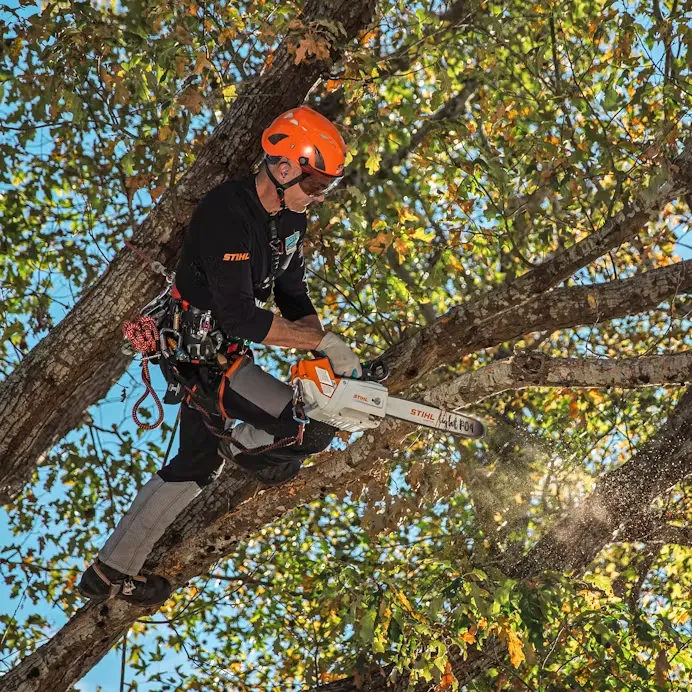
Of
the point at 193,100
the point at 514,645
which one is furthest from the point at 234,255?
the point at 514,645

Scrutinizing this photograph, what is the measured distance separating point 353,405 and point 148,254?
1973 millimetres

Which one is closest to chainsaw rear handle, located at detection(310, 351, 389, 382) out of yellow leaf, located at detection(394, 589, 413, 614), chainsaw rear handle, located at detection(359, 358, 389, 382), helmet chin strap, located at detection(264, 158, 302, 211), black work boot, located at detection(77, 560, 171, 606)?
chainsaw rear handle, located at detection(359, 358, 389, 382)

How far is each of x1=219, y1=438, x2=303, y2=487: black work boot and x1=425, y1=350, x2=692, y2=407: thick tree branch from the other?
3.37 feet

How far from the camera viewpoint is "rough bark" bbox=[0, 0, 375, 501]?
522 centimetres

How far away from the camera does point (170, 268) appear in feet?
17.3

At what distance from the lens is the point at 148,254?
5.19m

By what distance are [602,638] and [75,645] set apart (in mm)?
3177

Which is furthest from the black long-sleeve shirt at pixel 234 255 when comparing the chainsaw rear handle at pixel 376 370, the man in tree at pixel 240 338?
the chainsaw rear handle at pixel 376 370

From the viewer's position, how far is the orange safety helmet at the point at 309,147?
13.9ft

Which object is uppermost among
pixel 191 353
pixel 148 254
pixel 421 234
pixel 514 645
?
pixel 421 234

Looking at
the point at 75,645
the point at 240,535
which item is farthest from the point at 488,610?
the point at 75,645

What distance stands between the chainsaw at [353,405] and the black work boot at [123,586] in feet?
5.19

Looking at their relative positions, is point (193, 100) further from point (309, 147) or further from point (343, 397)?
point (343, 397)

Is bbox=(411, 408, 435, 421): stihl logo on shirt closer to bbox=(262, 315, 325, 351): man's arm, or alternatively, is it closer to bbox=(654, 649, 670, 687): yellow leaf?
bbox=(262, 315, 325, 351): man's arm
